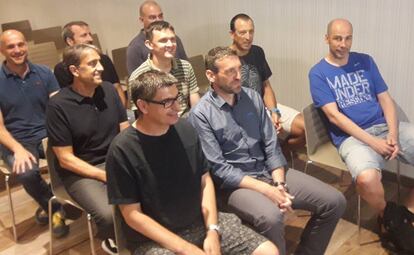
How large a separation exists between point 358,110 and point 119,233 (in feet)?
5.52

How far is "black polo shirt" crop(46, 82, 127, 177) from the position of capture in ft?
7.80

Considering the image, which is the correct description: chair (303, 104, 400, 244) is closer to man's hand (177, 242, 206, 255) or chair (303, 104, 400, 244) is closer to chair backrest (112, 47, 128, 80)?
man's hand (177, 242, 206, 255)

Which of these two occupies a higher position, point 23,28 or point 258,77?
point 23,28

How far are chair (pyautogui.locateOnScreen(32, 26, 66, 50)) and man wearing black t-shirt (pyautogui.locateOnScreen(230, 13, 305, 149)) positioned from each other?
2645 millimetres

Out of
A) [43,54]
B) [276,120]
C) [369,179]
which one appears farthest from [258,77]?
[43,54]

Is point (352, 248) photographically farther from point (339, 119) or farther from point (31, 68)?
point (31, 68)

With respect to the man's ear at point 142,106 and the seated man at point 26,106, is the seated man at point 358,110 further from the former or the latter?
the seated man at point 26,106

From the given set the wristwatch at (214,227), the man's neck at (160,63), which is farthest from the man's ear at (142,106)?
the man's neck at (160,63)

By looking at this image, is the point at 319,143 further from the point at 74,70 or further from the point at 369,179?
the point at 74,70

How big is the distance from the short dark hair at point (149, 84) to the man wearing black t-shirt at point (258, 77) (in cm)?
134

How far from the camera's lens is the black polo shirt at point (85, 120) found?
2.38m

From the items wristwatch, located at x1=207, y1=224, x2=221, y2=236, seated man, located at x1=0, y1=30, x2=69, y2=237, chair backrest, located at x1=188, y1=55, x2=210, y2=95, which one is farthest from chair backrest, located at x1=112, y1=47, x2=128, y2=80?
wristwatch, located at x1=207, y1=224, x2=221, y2=236

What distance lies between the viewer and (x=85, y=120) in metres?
2.44

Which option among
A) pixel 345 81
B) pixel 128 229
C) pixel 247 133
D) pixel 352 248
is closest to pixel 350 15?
pixel 345 81
